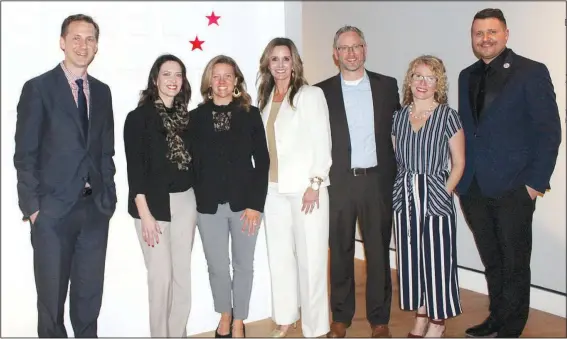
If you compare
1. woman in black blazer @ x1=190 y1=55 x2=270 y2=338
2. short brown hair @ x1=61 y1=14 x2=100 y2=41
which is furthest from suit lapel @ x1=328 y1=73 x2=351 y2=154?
short brown hair @ x1=61 y1=14 x2=100 y2=41

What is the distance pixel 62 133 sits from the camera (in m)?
2.74

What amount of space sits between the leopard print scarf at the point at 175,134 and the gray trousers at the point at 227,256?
1.15 ft

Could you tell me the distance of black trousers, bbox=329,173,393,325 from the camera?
125 inches

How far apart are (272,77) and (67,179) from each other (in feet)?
4.29

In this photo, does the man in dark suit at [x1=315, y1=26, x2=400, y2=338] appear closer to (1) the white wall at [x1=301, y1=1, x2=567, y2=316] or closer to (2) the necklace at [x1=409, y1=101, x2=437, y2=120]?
A: (2) the necklace at [x1=409, y1=101, x2=437, y2=120]

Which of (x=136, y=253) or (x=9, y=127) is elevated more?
(x=9, y=127)

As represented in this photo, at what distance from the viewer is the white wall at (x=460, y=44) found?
12.2 ft

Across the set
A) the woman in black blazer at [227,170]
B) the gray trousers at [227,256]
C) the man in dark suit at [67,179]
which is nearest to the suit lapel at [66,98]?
the man in dark suit at [67,179]

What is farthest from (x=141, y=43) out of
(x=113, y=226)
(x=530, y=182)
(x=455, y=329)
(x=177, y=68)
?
(x=455, y=329)

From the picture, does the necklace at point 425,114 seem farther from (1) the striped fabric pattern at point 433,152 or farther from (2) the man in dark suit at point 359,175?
(2) the man in dark suit at point 359,175

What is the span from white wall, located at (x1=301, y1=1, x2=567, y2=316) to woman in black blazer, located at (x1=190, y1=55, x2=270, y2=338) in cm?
207

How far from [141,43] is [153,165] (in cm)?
87

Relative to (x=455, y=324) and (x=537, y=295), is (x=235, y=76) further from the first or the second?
(x=537, y=295)

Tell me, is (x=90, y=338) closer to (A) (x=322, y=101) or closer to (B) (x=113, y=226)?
(B) (x=113, y=226)
